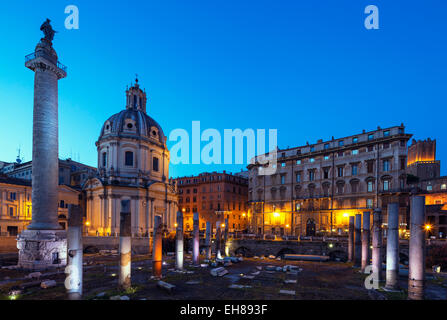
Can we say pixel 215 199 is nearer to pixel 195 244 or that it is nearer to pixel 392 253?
pixel 195 244

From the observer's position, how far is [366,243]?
24828 mm

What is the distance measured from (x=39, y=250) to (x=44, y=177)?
6.07 meters

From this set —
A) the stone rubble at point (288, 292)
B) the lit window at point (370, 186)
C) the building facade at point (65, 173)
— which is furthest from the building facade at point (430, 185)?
the building facade at point (65, 173)

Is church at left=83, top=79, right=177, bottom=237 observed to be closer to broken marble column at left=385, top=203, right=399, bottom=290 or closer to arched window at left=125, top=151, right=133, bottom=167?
arched window at left=125, top=151, right=133, bottom=167

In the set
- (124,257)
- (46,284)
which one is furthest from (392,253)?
(46,284)

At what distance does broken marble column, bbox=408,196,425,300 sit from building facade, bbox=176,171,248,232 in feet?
197

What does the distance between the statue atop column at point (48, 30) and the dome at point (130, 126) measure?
84.1 ft

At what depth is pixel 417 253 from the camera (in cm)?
1344

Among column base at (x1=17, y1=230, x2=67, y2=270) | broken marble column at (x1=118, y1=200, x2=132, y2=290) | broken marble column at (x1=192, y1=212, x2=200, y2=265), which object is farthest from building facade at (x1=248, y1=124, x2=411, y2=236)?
broken marble column at (x1=118, y1=200, x2=132, y2=290)

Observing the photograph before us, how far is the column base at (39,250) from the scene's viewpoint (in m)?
24.5

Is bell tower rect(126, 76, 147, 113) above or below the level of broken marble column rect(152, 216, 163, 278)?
above

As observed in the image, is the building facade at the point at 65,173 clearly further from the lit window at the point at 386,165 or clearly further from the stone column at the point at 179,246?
the lit window at the point at 386,165

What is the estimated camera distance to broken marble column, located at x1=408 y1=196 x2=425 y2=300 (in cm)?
1330
